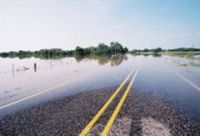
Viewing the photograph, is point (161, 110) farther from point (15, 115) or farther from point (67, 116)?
point (15, 115)

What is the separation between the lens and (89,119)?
260 inches

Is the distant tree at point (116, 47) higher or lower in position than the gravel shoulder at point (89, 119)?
higher

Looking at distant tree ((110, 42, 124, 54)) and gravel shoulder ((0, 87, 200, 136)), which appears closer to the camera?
gravel shoulder ((0, 87, 200, 136))

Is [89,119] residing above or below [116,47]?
below

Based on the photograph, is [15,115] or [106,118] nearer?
[106,118]

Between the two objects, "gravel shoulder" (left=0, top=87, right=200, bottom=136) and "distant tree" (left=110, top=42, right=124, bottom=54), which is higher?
"distant tree" (left=110, top=42, right=124, bottom=54)

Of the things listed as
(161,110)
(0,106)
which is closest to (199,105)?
(161,110)

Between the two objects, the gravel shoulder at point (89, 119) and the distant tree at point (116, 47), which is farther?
the distant tree at point (116, 47)

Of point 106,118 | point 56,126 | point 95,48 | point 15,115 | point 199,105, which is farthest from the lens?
point 95,48

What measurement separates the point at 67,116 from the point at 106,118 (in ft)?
4.22

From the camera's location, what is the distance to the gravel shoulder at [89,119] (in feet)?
18.2

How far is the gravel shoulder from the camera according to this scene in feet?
18.2

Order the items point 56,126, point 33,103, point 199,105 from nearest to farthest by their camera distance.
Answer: point 56,126
point 199,105
point 33,103

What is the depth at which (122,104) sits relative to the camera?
8.60 metres
